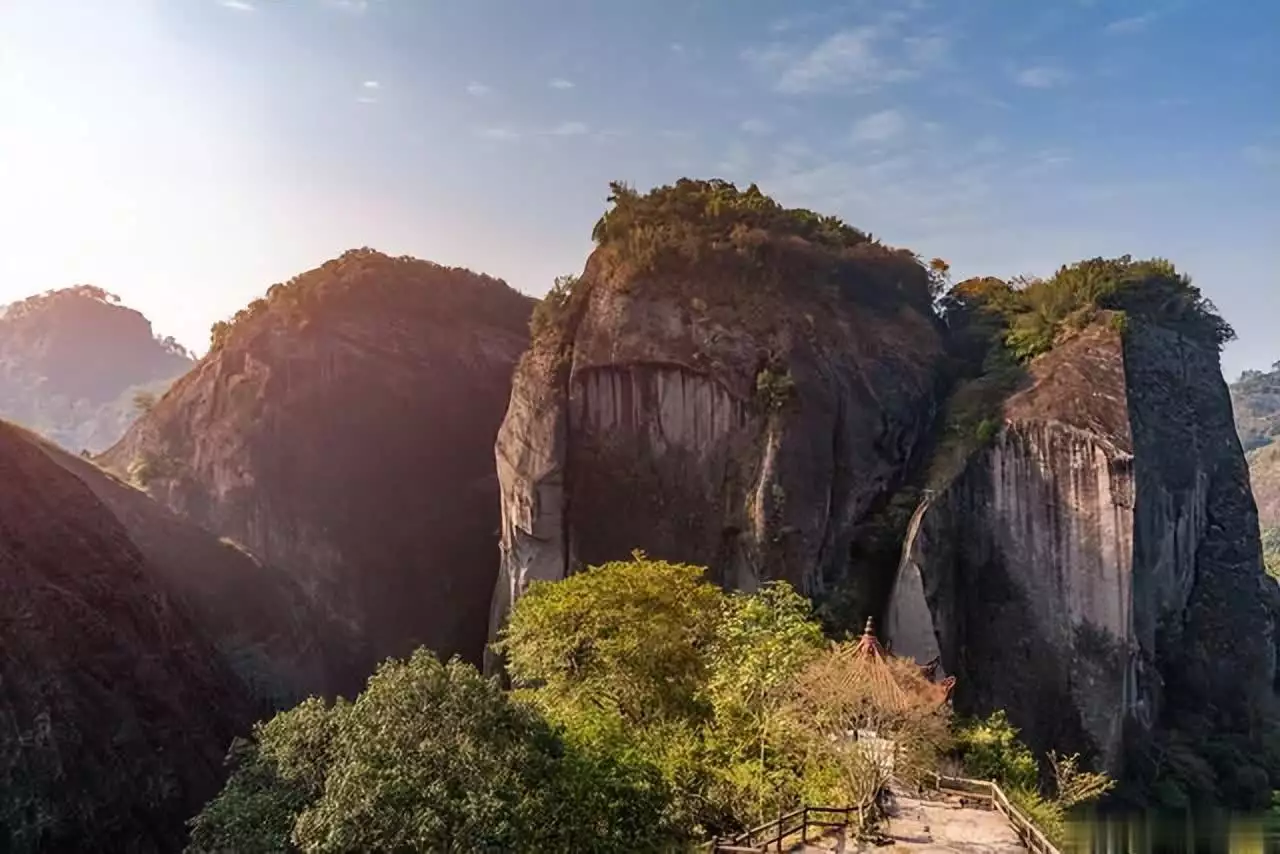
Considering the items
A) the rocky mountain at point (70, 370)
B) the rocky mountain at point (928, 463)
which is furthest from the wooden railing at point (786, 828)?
the rocky mountain at point (70, 370)

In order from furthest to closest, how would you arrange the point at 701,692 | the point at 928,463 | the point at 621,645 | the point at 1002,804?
the point at 928,463 < the point at 701,692 < the point at 621,645 < the point at 1002,804

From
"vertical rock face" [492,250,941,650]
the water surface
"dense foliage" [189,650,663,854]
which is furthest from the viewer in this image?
"vertical rock face" [492,250,941,650]

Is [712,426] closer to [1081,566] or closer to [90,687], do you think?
Result: [1081,566]

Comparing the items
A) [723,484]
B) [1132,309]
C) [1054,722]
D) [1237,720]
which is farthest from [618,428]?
[1237,720]

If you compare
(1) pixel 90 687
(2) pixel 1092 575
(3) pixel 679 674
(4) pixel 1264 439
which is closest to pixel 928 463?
(2) pixel 1092 575

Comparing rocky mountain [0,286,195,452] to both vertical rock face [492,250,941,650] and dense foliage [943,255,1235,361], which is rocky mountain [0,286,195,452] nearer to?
vertical rock face [492,250,941,650]

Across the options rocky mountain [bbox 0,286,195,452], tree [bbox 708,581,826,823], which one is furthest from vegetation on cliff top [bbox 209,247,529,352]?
rocky mountain [bbox 0,286,195,452]
